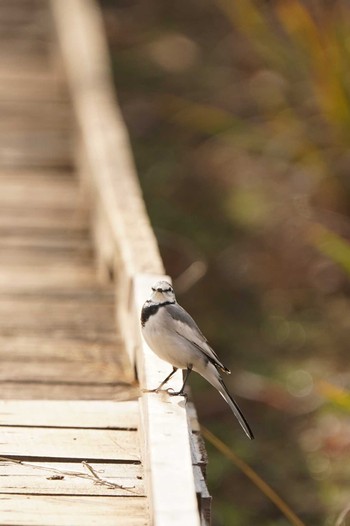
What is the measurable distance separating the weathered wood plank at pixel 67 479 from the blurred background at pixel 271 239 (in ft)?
3.66

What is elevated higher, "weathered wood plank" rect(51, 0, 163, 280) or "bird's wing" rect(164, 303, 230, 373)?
"weathered wood plank" rect(51, 0, 163, 280)

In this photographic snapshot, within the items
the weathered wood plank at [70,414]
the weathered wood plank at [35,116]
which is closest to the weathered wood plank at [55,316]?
the weathered wood plank at [70,414]

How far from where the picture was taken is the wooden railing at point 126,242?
2812 mm

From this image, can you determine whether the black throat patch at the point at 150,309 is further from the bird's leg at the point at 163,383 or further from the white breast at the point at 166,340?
the bird's leg at the point at 163,383

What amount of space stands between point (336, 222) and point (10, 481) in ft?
14.0

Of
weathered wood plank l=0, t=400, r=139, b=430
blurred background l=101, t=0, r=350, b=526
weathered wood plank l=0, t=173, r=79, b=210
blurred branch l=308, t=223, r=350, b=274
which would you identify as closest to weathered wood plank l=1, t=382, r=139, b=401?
weathered wood plank l=0, t=400, r=139, b=430

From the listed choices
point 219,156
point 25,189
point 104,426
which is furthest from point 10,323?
point 219,156

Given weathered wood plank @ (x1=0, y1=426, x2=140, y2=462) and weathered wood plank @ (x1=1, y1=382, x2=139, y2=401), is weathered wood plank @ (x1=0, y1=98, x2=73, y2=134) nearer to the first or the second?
weathered wood plank @ (x1=1, y1=382, x2=139, y2=401)

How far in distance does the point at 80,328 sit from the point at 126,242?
0.41m

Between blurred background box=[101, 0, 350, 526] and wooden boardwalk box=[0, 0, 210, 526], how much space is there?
64 centimetres

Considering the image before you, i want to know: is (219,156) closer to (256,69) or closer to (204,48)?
(256,69)

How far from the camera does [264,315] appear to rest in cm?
770

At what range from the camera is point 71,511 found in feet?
9.64

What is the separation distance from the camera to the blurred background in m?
5.81
